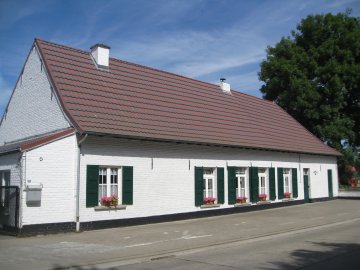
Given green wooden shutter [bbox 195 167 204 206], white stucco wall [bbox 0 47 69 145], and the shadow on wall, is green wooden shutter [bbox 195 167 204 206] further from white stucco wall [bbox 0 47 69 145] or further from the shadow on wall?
the shadow on wall

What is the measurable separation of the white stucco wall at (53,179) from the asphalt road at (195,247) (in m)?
0.85

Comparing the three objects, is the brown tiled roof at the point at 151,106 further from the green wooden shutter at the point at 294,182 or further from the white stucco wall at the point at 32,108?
the green wooden shutter at the point at 294,182

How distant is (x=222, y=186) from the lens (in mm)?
21109

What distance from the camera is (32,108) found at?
18094mm

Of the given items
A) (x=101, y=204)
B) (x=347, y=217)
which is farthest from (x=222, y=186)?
(x=101, y=204)

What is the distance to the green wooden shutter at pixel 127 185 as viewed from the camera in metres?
16.6

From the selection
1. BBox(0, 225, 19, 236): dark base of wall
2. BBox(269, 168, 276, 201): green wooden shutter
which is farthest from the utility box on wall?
BBox(269, 168, 276, 201): green wooden shutter

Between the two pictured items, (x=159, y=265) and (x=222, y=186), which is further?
(x=222, y=186)

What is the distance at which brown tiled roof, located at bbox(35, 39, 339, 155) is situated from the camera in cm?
1666

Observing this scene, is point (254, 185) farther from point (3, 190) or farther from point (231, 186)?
point (3, 190)

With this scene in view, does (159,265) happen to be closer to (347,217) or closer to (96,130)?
(96,130)

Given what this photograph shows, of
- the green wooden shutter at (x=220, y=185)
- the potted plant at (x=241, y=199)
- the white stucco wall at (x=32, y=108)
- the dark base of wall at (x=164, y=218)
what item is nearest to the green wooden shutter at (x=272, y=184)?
the dark base of wall at (x=164, y=218)

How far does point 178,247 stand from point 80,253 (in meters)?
2.57

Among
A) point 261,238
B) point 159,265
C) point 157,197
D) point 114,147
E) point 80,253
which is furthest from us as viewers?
point 157,197
